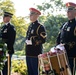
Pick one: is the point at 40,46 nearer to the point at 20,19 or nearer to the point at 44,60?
the point at 44,60

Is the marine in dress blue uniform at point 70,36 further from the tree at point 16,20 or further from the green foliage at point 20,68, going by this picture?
the tree at point 16,20

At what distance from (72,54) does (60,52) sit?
37 centimetres

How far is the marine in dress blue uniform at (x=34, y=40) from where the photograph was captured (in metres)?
5.84

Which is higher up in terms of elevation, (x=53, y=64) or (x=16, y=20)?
(x=16, y=20)

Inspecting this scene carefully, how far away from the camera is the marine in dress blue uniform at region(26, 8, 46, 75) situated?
5844mm

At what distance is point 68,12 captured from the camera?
502 centimetres

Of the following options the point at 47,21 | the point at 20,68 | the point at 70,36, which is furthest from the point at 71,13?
the point at 47,21

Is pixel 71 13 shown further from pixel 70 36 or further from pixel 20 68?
pixel 20 68

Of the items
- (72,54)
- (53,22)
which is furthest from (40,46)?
(53,22)

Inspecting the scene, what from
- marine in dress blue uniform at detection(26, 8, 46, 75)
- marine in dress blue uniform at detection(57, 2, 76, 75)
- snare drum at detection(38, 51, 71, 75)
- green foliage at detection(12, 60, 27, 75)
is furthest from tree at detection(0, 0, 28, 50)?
snare drum at detection(38, 51, 71, 75)

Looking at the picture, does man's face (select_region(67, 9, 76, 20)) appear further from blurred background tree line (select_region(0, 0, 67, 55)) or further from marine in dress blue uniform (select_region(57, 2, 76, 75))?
blurred background tree line (select_region(0, 0, 67, 55))

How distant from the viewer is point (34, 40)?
5.86 meters

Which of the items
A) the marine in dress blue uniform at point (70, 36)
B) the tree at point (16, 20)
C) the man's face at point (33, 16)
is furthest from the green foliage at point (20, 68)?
the tree at point (16, 20)

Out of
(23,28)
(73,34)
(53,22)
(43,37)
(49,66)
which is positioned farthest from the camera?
(53,22)
